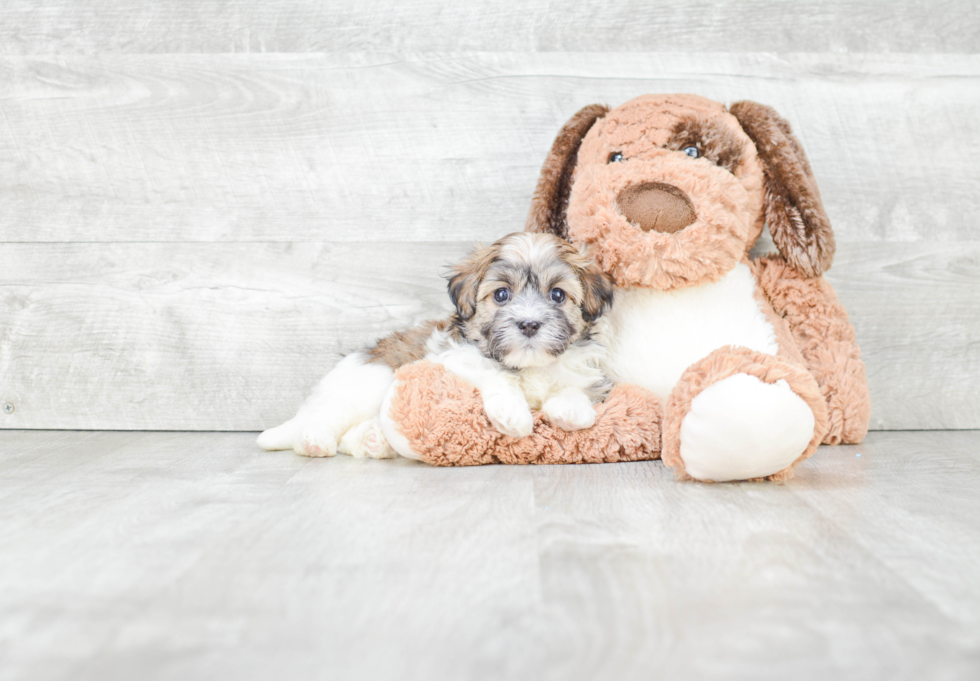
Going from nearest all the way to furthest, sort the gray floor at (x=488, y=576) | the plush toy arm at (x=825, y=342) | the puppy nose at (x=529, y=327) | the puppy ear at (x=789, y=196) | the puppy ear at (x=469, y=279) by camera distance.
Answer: the gray floor at (x=488, y=576)
the puppy nose at (x=529, y=327)
the puppy ear at (x=469, y=279)
the puppy ear at (x=789, y=196)
the plush toy arm at (x=825, y=342)

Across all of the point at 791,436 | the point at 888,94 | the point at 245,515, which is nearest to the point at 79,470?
the point at 245,515

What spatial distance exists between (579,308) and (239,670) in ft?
3.71

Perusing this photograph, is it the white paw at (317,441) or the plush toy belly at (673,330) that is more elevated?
the plush toy belly at (673,330)

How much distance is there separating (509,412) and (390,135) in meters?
1.02

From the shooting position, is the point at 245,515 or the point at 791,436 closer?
the point at 245,515

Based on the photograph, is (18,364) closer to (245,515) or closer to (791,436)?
(245,515)

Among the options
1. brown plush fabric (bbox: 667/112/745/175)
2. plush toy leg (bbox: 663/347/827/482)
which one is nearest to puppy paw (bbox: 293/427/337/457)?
plush toy leg (bbox: 663/347/827/482)

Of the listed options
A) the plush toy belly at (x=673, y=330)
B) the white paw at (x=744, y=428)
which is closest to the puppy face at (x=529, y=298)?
the plush toy belly at (x=673, y=330)

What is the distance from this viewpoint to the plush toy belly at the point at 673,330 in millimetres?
1766

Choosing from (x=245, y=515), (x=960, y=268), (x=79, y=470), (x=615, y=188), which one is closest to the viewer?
(x=245, y=515)

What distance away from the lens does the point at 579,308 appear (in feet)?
5.55

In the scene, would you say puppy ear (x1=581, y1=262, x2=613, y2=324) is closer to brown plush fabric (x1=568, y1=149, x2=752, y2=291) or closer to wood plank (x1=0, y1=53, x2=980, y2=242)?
brown plush fabric (x1=568, y1=149, x2=752, y2=291)

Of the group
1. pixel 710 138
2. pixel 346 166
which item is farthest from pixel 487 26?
pixel 710 138

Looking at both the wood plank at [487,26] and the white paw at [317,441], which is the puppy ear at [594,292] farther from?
the wood plank at [487,26]
